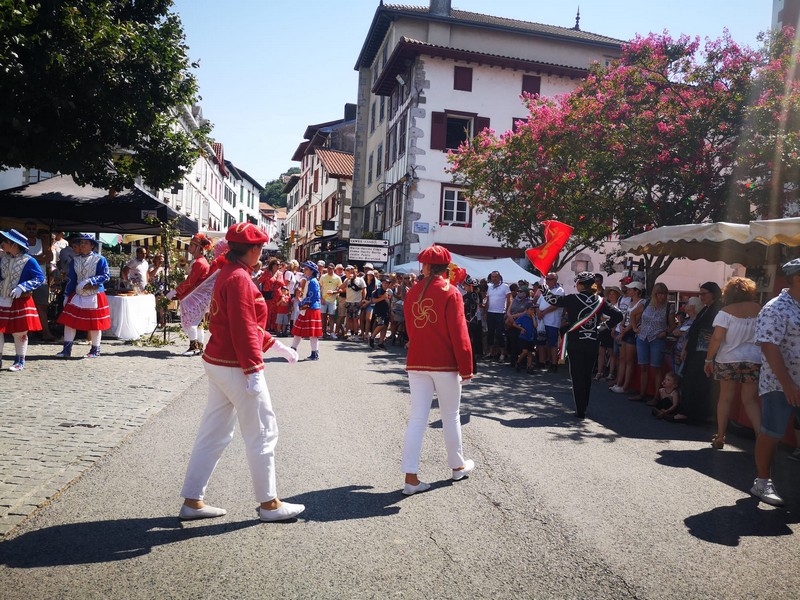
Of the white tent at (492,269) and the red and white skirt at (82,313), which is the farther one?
the white tent at (492,269)

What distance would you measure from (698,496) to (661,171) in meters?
10.4

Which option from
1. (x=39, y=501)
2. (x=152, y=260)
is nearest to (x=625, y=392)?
(x=39, y=501)

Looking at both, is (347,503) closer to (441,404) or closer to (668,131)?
(441,404)

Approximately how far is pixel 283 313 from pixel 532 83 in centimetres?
1775

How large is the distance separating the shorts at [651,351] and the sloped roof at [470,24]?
24160mm

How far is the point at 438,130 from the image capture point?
29812 millimetres

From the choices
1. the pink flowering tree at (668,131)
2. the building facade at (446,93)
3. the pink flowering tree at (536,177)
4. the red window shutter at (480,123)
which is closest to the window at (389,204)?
the building facade at (446,93)

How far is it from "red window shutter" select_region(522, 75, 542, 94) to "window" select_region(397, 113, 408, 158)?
5375 millimetres

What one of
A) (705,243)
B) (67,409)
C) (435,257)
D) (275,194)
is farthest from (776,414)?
(275,194)

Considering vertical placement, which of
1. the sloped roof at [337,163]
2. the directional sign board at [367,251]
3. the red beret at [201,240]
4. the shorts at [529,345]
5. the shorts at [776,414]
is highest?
the sloped roof at [337,163]

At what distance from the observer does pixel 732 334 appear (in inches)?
264

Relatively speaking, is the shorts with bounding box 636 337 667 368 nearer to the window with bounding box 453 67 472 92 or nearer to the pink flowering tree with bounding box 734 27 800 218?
the pink flowering tree with bounding box 734 27 800 218

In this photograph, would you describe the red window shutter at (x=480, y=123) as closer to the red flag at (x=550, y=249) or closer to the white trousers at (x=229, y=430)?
the red flag at (x=550, y=249)

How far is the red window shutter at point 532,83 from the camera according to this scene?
1222 inches
